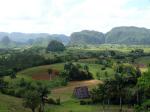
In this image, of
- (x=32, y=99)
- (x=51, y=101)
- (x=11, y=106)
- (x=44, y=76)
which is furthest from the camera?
(x=44, y=76)

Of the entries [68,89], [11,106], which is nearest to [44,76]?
[68,89]

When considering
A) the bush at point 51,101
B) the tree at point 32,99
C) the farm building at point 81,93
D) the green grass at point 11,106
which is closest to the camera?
the green grass at point 11,106

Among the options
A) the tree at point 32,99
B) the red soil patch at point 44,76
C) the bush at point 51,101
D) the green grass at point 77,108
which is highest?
the tree at point 32,99

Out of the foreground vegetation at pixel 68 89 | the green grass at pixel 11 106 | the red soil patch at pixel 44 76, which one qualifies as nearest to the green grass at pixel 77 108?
the foreground vegetation at pixel 68 89

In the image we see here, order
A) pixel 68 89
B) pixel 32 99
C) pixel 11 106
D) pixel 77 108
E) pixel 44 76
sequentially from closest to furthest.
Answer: pixel 32 99 < pixel 11 106 < pixel 77 108 < pixel 68 89 < pixel 44 76

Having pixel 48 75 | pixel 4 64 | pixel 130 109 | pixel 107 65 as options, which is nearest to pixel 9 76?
pixel 48 75

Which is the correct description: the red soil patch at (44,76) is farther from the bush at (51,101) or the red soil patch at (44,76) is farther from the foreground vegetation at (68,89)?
the bush at (51,101)

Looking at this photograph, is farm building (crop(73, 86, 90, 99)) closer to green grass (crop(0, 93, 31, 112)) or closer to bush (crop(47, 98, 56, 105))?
bush (crop(47, 98, 56, 105))

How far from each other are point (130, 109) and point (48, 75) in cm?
6536

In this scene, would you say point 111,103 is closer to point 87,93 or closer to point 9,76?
point 87,93

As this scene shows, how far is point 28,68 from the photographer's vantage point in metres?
182

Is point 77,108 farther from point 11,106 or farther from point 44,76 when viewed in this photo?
point 44,76

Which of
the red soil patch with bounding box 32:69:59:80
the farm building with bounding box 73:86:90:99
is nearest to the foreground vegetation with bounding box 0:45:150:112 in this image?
the red soil patch with bounding box 32:69:59:80

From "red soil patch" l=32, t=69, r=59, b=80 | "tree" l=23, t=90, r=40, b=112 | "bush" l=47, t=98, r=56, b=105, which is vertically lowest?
"bush" l=47, t=98, r=56, b=105
